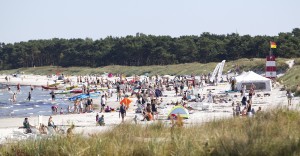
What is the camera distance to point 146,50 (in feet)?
311

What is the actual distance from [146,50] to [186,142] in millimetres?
85806

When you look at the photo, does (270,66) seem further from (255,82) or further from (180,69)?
(180,69)

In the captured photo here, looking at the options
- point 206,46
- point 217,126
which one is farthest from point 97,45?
point 217,126

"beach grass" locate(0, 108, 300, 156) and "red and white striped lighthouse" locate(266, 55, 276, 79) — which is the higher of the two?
"red and white striped lighthouse" locate(266, 55, 276, 79)

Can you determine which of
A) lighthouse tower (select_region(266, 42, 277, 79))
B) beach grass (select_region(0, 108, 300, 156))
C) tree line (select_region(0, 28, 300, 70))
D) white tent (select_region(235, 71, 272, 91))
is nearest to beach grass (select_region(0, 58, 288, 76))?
tree line (select_region(0, 28, 300, 70))

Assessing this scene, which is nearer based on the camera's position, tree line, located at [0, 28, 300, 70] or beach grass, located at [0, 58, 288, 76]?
beach grass, located at [0, 58, 288, 76]

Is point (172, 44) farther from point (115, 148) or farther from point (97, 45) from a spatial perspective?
point (115, 148)

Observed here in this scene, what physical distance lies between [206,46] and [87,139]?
7638cm

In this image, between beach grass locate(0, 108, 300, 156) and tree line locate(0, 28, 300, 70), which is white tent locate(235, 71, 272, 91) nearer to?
beach grass locate(0, 108, 300, 156)

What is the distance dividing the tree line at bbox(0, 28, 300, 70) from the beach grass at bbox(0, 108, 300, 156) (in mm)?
59635

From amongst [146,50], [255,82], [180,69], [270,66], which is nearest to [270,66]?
[270,66]

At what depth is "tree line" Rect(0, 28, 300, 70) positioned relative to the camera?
74.7 metres

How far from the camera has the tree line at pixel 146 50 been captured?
74.7 metres

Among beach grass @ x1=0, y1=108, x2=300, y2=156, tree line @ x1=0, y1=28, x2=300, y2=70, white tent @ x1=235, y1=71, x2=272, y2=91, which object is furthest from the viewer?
tree line @ x1=0, y1=28, x2=300, y2=70
